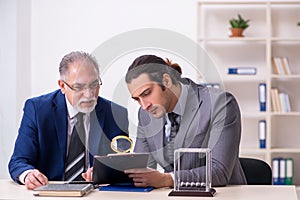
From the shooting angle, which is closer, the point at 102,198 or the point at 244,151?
the point at 102,198

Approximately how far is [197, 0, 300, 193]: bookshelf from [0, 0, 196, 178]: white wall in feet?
0.72

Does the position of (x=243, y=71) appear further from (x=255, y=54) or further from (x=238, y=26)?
(x=238, y=26)

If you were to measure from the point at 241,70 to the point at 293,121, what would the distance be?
650mm

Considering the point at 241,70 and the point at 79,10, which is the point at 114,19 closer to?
the point at 79,10

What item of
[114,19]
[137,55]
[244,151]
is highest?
[114,19]

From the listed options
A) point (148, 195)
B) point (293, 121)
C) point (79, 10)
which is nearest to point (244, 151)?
point (293, 121)

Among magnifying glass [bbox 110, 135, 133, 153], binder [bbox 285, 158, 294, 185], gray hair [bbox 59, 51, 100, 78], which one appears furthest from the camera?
binder [bbox 285, 158, 294, 185]

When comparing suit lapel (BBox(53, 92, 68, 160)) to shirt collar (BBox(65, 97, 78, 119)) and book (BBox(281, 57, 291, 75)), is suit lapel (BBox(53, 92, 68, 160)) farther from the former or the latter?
book (BBox(281, 57, 291, 75))

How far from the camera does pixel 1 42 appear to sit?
5164 millimetres

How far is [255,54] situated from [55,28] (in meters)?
1.81

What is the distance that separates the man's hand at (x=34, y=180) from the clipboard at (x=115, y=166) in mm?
208

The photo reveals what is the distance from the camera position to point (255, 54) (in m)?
5.31

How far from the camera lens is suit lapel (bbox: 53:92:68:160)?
2594 millimetres

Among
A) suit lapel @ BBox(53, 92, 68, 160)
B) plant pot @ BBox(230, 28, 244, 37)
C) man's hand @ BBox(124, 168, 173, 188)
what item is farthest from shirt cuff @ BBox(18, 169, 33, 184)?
plant pot @ BBox(230, 28, 244, 37)
